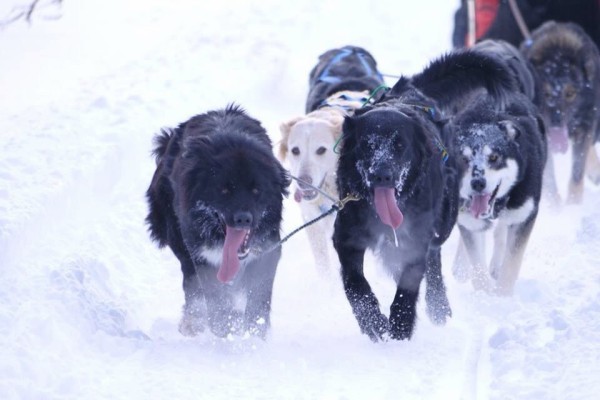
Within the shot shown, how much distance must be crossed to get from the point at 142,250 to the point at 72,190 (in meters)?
0.88

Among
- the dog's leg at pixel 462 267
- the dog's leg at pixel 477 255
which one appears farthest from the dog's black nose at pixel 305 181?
the dog's leg at pixel 462 267

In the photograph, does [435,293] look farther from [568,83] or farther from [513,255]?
[568,83]

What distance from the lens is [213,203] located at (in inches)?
175

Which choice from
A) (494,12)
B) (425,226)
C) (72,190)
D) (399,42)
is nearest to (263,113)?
(494,12)

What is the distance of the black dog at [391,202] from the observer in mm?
4422

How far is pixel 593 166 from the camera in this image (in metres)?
8.30

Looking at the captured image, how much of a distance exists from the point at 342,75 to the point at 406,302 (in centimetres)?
304

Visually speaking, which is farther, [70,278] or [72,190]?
[72,190]

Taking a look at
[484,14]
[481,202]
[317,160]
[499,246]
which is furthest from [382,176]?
[484,14]

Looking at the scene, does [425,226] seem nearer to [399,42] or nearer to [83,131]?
[83,131]

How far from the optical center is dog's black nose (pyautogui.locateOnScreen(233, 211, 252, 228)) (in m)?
4.30

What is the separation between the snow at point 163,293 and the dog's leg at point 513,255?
0.56 feet

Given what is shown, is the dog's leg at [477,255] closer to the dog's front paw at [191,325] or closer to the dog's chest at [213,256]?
the dog's chest at [213,256]

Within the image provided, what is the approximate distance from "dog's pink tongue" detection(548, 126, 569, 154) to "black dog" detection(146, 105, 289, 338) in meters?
3.66
